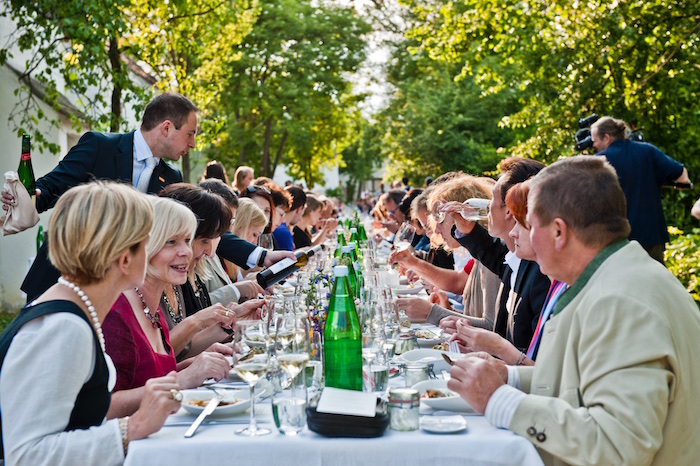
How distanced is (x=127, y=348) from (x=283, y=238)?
5570 mm

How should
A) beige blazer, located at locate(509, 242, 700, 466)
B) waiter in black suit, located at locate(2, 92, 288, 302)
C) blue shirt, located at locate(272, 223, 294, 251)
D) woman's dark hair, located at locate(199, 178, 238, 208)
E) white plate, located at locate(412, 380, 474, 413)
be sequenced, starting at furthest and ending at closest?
1. blue shirt, located at locate(272, 223, 294, 251)
2. woman's dark hair, located at locate(199, 178, 238, 208)
3. waiter in black suit, located at locate(2, 92, 288, 302)
4. white plate, located at locate(412, 380, 474, 413)
5. beige blazer, located at locate(509, 242, 700, 466)

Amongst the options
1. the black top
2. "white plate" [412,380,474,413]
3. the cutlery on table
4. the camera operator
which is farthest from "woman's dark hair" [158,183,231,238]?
the black top

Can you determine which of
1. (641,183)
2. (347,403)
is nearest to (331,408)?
(347,403)

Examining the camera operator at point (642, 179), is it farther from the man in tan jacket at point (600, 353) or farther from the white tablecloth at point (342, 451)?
the white tablecloth at point (342, 451)

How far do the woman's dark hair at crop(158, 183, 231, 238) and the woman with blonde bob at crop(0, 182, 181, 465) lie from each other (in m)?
1.60

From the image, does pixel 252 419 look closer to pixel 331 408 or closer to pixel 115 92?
pixel 331 408

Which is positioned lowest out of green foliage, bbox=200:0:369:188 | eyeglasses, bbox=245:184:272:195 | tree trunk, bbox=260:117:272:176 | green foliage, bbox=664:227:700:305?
green foliage, bbox=664:227:700:305

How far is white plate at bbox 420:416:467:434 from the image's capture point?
7.02 feet

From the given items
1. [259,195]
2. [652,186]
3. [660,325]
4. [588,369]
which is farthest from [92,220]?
[652,186]

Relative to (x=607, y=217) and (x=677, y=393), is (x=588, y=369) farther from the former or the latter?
(x=607, y=217)

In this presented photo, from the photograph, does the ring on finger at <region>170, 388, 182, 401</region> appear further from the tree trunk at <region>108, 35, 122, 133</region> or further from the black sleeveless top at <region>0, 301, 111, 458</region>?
the tree trunk at <region>108, 35, 122, 133</region>

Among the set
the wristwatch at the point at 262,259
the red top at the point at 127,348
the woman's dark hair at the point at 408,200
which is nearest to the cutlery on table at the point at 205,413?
the red top at the point at 127,348

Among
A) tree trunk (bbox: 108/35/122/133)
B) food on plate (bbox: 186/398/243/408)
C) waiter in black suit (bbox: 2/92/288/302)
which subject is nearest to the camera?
food on plate (bbox: 186/398/243/408)

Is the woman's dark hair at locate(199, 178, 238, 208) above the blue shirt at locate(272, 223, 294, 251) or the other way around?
above
